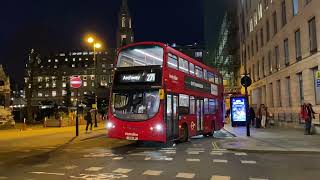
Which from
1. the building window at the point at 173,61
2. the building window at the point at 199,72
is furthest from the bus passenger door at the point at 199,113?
the building window at the point at 173,61

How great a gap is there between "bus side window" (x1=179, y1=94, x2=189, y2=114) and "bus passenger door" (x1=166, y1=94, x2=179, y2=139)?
0.61 meters

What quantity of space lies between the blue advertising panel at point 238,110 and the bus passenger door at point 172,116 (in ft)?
51.8

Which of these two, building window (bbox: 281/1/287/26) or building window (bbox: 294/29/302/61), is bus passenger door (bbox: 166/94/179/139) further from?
building window (bbox: 281/1/287/26)

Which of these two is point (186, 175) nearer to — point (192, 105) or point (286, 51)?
point (192, 105)

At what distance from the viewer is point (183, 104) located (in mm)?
Answer: 21203

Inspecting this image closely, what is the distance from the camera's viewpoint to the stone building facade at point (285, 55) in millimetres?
28484

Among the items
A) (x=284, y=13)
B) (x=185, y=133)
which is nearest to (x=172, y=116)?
(x=185, y=133)

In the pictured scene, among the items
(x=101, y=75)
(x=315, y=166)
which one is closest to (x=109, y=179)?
(x=315, y=166)

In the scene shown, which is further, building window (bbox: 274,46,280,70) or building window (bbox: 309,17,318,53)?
building window (bbox: 274,46,280,70)

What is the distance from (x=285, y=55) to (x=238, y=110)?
5.96 m

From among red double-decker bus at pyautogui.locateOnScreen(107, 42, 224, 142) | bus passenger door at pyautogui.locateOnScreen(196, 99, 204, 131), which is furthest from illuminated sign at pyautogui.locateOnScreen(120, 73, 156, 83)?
bus passenger door at pyautogui.locateOnScreen(196, 99, 204, 131)

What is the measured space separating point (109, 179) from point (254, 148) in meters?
8.78

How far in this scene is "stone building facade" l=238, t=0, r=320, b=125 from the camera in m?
28.5

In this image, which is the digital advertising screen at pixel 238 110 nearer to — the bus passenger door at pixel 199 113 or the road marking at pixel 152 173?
the bus passenger door at pixel 199 113
